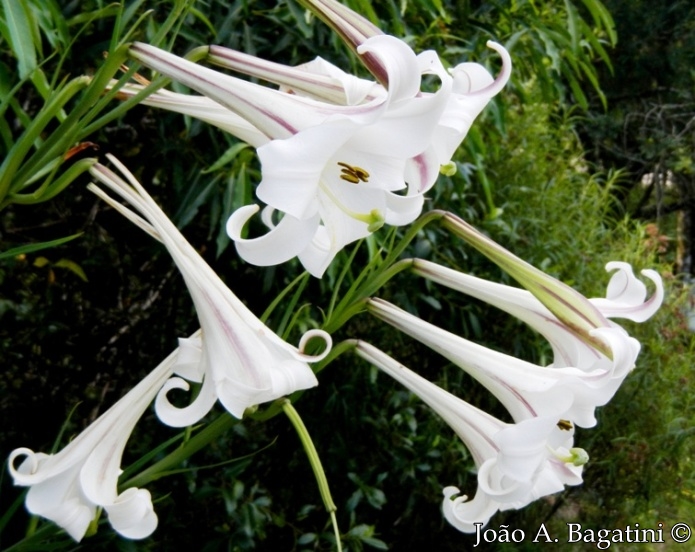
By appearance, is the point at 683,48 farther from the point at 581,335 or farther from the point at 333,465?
the point at 581,335

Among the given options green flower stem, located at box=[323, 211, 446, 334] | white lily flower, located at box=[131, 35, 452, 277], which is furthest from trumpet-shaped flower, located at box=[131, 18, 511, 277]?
green flower stem, located at box=[323, 211, 446, 334]

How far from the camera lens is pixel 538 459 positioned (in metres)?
0.64

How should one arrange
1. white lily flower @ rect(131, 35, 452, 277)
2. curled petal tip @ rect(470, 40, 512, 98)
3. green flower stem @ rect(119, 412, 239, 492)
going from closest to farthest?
white lily flower @ rect(131, 35, 452, 277), curled petal tip @ rect(470, 40, 512, 98), green flower stem @ rect(119, 412, 239, 492)

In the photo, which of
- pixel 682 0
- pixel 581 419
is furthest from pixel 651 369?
pixel 682 0

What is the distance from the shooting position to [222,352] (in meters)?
0.56

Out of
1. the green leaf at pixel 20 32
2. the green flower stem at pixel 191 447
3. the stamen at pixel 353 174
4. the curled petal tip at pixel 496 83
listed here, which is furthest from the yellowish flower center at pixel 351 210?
the green leaf at pixel 20 32

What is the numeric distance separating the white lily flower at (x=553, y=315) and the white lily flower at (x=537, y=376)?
2cm

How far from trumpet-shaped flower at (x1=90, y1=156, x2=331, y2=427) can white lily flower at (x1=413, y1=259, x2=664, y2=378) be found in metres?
0.18

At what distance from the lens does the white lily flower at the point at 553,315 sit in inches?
26.0

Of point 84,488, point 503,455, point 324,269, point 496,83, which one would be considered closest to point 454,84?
point 496,83

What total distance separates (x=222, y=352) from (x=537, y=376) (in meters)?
0.27

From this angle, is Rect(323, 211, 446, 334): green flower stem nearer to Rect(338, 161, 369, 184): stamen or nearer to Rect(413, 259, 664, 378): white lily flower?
Rect(413, 259, 664, 378): white lily flower

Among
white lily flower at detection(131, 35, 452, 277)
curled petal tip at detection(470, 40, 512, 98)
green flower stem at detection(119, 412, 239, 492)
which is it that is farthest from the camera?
green flower stem at detection(119, 412, 239, 492)

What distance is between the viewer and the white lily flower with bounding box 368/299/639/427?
2.07 feet
